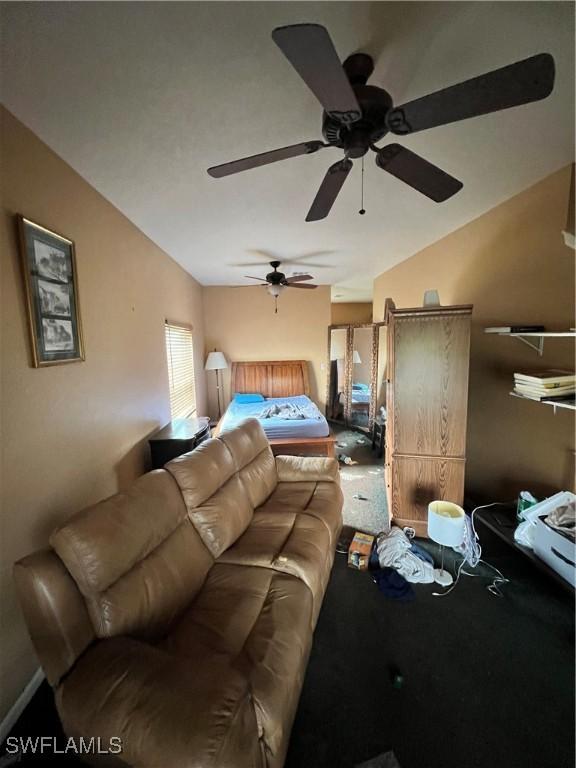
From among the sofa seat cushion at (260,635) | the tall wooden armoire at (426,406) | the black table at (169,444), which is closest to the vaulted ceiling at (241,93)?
the tall wooden armoire at (426,406)

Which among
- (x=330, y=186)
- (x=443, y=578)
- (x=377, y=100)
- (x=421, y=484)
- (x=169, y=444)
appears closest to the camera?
(x=377, y=100)

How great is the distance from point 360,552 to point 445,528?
2.10 ft

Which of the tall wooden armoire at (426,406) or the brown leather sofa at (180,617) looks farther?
the tall wooden armoire at (426,406)

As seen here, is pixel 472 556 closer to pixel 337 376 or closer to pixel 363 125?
pixel 363 125

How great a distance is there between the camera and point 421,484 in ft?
7.93

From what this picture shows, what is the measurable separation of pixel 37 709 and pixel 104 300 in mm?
2257

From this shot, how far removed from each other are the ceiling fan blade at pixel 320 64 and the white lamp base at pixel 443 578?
2.61 meters

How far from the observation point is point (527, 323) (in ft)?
7.66

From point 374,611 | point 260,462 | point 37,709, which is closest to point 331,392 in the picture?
point 260,462

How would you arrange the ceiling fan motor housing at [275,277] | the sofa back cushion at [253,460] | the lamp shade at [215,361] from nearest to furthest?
the sofa back cushion at [253,460]
the ceiling fan motor housing at [275,277]
the lamp shade at [215,361]

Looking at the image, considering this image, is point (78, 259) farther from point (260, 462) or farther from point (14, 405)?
point (260, 462)

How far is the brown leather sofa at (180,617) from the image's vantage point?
85cm

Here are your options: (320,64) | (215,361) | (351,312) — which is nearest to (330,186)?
(320,64)

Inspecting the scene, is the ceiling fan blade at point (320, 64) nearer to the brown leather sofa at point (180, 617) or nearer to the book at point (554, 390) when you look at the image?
the brown leather sofa at point (180, 617)
